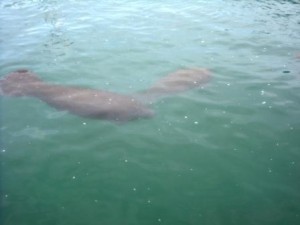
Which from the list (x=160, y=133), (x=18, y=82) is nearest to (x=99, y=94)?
(x=160, y=133)

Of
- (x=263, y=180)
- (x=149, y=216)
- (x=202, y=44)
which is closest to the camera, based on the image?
(x=149, y=216)

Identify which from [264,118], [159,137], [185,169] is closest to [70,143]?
[159,137]

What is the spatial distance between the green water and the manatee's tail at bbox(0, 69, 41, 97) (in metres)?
0.30

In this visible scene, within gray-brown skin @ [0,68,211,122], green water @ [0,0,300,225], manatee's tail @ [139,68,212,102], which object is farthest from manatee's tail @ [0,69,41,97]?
manatee's tail @ [139,68,212,102]

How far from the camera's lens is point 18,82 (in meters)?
10.1

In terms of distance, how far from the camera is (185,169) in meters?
7.05

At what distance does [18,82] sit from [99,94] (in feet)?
9.16

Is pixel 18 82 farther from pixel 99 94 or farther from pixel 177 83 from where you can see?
pixel 177 83

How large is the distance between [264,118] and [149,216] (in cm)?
430

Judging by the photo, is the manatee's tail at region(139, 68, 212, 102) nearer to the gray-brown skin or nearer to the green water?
the gray-brown skin

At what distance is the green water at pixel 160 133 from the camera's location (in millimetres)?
6277

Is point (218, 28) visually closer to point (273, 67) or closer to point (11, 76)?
point (273, 67)

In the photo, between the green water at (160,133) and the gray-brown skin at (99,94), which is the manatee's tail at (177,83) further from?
the green water at (160,133)

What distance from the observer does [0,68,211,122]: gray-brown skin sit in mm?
8703
